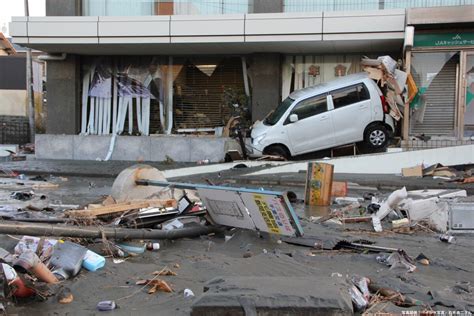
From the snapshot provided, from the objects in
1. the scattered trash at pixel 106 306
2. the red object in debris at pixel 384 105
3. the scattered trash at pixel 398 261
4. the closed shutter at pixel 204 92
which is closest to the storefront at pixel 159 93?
the closed shutter at pixel 204 92

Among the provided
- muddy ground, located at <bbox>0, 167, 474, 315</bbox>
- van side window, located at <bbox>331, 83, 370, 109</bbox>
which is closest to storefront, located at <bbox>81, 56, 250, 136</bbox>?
van side window, located at <bbox>331, 83, 370, 109</bbox>

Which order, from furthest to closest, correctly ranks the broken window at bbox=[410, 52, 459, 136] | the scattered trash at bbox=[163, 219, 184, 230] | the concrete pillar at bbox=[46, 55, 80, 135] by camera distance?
the concrete pillar at bbox=[46, 55, 80, 135]
the broken window at bbox=[410, 52, 459, 136]
the scattered trash at bbox=[163, 219, 184, 230]

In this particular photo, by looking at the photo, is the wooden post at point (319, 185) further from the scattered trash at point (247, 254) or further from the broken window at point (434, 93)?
the broken window at point (434, 93)

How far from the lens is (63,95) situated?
20016 millimetres

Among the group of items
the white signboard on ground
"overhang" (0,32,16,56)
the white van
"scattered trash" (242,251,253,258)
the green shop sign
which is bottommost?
"scattered trash" (242,251,253,258)

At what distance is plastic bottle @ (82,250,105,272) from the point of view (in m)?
5.08

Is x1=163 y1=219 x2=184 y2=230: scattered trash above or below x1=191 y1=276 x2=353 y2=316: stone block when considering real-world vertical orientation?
below

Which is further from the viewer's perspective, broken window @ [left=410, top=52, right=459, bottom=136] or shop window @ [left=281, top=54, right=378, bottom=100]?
shop window @ [left=281, top=54, right=378, bottom=100]

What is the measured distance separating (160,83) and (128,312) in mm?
16703

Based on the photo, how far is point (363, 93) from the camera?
610 inches

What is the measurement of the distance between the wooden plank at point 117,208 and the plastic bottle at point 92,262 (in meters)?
1.78

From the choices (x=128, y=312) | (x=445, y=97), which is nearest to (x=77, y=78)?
(x=445, y=97)

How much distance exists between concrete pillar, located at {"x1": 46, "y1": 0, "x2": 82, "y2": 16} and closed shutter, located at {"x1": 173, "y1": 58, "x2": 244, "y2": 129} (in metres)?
4.39

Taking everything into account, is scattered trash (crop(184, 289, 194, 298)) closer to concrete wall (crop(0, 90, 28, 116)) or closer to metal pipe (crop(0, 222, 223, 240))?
metal pipe (crop(0, 222, 223, 240))
